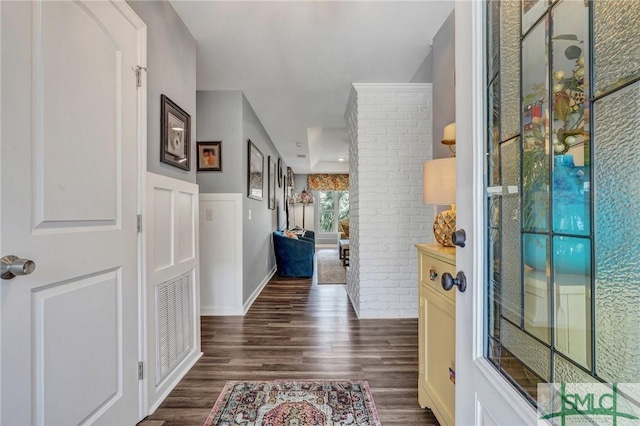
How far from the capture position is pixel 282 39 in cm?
222

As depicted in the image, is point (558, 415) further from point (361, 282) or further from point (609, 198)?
point (361, 282)

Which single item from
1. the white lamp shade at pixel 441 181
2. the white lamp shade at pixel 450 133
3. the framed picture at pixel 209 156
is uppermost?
the framed picture at pixel 209 156

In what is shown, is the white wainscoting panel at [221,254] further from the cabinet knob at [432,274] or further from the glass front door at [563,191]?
the glass front door at [563,191]

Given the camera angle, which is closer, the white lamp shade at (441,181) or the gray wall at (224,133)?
the white lamp shade at (441,181)

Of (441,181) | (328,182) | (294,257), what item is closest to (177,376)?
(441,181)

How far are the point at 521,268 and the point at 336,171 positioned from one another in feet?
27.9

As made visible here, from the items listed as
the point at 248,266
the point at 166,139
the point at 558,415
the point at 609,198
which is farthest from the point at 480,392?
the point at 248,266

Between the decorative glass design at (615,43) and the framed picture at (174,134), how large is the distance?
187cm

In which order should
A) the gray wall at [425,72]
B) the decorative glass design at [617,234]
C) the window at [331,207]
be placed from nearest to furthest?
1. the decorative glass design at [617,234]
2. the gray wall at [425,72]
3. the window at [331,207]

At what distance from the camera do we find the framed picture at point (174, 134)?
174cm

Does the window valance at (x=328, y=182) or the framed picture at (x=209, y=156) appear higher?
the window valance at (x=328, y=182)

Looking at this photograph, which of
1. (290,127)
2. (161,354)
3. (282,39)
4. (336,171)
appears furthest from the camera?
(336,171)

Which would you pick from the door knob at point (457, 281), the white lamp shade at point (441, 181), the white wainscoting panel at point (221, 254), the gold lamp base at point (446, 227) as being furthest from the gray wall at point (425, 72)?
the door knob at point (457, 281)

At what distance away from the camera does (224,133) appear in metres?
3.11
